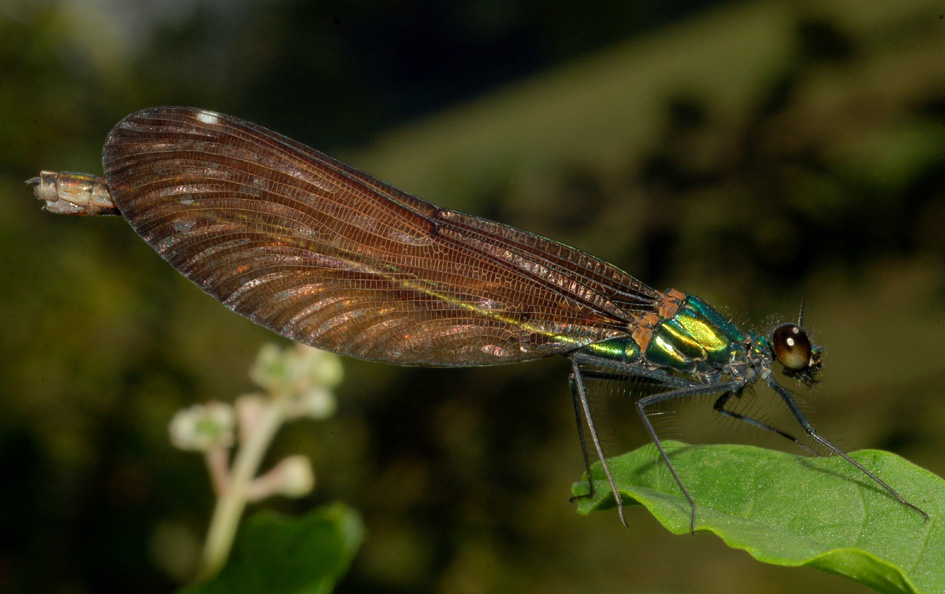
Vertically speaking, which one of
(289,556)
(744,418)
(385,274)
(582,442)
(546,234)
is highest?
(546,234)

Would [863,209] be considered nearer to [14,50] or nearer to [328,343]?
[328,343]

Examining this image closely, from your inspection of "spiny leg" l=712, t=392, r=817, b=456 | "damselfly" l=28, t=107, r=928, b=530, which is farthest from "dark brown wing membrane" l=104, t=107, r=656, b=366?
"spiny leg" l=712, t=392, r=817, b=456

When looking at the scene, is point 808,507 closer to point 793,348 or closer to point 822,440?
point 822,440

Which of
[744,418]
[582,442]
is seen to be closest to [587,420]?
[582,442]

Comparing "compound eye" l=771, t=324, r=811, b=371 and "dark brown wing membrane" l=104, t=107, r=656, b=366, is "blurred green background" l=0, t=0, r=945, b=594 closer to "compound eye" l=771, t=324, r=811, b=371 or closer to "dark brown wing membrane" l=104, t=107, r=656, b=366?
"compound eye" l=771, t=324, r=811, b=371

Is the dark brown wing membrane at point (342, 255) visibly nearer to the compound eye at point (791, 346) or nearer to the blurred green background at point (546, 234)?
the compound eye at point (791, 346)

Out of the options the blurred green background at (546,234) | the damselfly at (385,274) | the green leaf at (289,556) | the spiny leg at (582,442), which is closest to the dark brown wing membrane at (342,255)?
the damselfly at (385,274)
